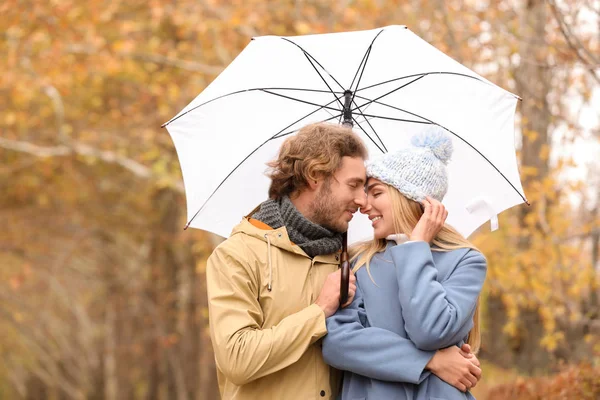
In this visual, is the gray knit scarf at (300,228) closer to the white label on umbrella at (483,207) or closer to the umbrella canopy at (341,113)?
the umbrella canopy at (341,113)

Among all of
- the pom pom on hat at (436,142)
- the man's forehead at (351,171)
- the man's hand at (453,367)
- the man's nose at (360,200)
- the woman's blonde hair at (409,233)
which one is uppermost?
the pom pom on hat at (436,142)

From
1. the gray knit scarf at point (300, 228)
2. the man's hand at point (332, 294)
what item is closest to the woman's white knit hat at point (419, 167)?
the gray knit scarf at point (300, 228)

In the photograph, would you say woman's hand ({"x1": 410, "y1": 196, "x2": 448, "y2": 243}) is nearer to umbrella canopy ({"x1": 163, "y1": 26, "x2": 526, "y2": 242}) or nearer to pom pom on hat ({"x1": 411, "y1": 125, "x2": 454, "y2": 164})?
pom pom on hat ({"x1": 411, "y1": 125, "x2": 454, "y2": 164})

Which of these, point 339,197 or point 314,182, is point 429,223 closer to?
point 339,197

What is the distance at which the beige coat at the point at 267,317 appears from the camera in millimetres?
3477

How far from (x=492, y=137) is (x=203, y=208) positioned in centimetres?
143

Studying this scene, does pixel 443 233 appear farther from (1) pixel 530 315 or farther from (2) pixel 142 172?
(2) pixel 142 172

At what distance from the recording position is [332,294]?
364 centimetres

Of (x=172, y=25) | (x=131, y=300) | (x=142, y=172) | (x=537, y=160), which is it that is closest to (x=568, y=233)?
(x=537, y=160)

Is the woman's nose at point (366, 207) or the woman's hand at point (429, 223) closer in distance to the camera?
the woman's hand at point (429, 223)

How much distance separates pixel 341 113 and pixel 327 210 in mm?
642

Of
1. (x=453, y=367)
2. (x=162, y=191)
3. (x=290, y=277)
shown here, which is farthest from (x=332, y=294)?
(x=162, y=191)

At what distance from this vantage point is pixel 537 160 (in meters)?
9.70

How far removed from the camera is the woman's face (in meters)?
3.74
